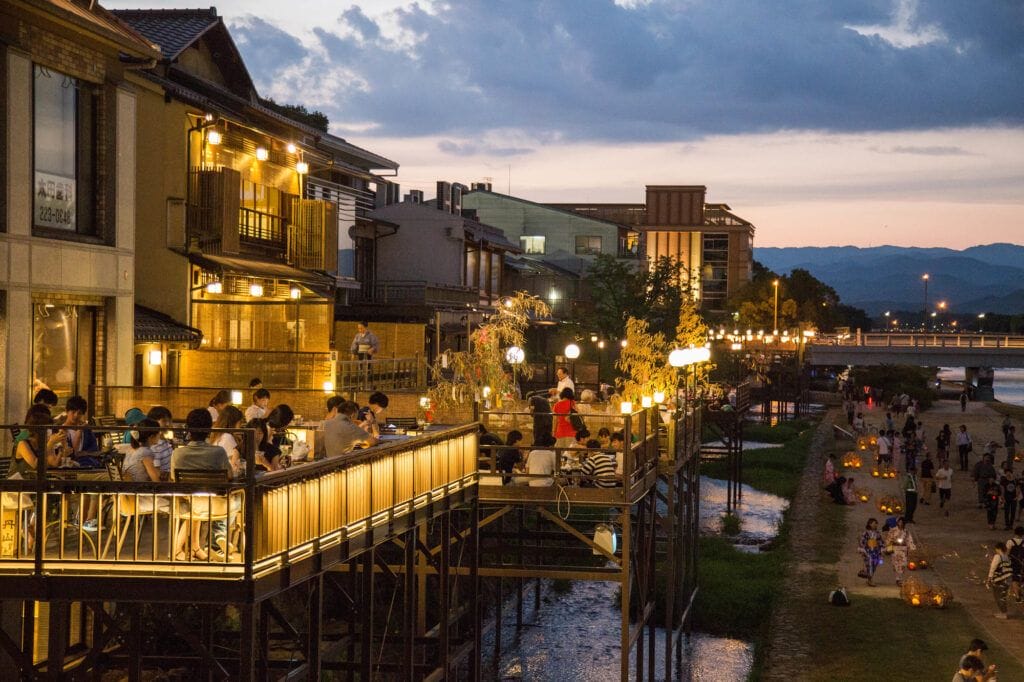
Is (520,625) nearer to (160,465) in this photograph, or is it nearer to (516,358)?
(516,358)

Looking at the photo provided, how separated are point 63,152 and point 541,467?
323 inches

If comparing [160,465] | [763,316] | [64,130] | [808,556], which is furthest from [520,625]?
[763,316]

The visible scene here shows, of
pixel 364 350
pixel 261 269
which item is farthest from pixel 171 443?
pixel 364 350

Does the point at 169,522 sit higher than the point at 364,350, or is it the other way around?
the point at 364,350

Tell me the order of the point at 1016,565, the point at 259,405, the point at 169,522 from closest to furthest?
the point at 169,522 < the point at 259,405 < the point at 1016,565

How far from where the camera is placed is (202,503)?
1073cm

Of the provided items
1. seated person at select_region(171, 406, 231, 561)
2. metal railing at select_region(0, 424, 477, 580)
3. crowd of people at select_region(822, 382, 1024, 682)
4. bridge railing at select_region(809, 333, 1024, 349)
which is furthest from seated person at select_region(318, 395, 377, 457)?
bridge railing at select_region(809, 333, 1024, 349)

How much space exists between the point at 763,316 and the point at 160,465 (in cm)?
10483

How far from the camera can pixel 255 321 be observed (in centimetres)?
2989

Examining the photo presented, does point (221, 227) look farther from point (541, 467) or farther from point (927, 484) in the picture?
point (927, 484)

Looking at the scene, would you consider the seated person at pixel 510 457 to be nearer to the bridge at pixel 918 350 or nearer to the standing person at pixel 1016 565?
the standing person at pixel 1016 565

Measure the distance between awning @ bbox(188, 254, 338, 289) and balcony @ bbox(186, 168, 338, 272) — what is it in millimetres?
212

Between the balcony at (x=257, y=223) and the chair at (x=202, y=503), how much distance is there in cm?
1507

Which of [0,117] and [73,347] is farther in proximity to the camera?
[73,347]
